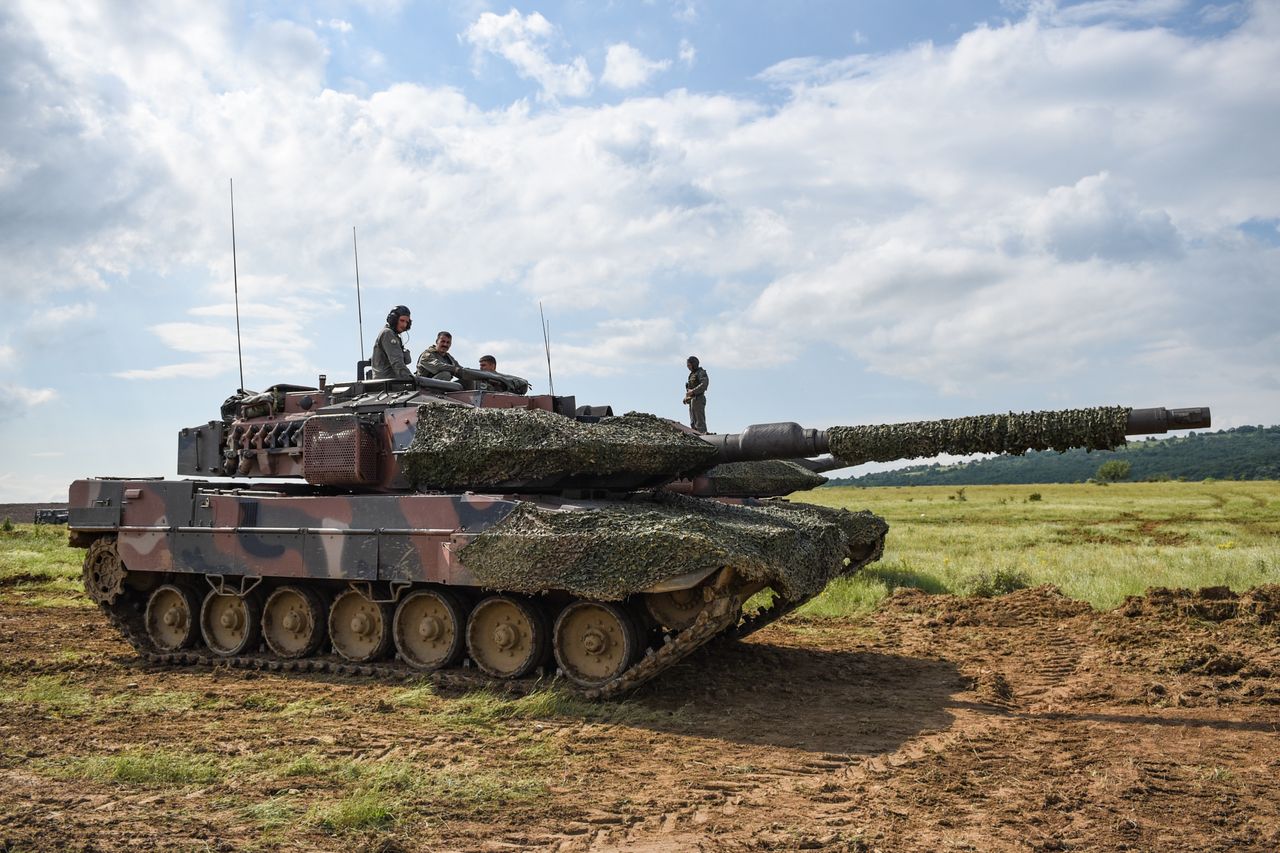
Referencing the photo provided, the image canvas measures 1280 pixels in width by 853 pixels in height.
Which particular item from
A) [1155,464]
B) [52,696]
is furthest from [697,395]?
[1155,464]

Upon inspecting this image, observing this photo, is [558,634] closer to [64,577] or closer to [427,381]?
[427,381]

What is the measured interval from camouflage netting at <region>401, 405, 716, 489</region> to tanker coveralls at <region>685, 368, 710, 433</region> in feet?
22.6

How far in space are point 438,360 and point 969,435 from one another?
6.17 metres

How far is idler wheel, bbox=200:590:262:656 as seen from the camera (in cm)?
1122

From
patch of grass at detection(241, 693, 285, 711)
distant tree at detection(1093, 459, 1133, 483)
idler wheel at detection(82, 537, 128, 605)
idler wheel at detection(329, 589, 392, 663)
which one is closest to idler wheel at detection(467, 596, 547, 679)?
idler wheel at detection(329, 589, 392, 663)

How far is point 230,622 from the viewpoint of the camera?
11445 millimetres

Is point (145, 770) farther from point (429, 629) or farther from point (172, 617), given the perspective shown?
point (172, 617)

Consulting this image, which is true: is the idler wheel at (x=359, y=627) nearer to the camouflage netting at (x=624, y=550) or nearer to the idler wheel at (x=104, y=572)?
the camouflage netting at (x=624, y=550)

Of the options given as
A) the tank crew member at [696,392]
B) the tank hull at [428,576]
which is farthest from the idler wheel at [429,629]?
the tank crew member at [696,392]

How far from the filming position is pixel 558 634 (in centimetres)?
916

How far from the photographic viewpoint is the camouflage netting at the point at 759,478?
1445 centimetres

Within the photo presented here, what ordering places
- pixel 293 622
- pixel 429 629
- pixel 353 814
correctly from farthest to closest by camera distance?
pixel 293 622
pixel 429 629
pixel 353 814

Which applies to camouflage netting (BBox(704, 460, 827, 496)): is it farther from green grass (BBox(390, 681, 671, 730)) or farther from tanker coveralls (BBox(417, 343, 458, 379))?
green grass (BBox(390, 681, 671, 730))

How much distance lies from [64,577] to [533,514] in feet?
46.5
